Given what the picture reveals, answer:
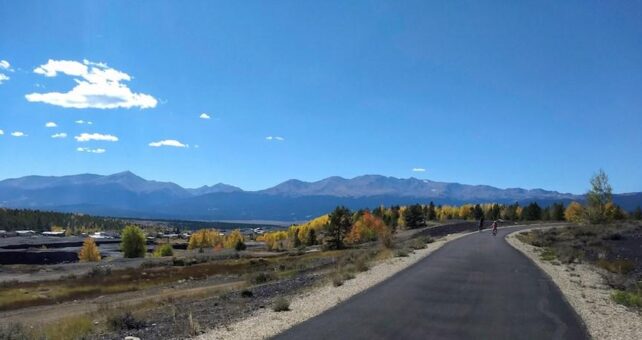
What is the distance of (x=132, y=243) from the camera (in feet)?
398

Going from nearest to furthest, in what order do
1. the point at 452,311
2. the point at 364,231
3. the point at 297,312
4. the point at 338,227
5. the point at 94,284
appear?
1. the point at 452,311
2. the point at 297,312
3. the point at 94,284
4. the point at 338,227
5. the point at 364,231

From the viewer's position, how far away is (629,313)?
15703 mm

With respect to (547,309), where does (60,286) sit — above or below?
below

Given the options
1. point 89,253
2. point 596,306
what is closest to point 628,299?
point 596,306

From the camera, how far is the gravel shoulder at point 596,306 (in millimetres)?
13016

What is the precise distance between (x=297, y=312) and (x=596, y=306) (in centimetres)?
931

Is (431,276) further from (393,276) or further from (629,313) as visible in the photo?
(629,313)

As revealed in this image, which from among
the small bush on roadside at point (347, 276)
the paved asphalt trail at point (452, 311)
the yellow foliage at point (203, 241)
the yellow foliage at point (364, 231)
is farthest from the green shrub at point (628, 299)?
the yellow foliage at point (203, 241)

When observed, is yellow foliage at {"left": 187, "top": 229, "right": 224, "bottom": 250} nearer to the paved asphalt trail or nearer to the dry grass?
the dry grass

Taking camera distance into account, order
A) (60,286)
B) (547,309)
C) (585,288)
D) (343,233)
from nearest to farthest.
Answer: (547,309)
(585,288)
(60,286)
(343,233)

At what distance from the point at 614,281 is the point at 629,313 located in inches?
300

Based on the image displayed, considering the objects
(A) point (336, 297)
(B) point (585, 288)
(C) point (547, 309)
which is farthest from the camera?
(B) point (585, 288)

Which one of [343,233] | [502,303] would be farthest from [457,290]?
[343,233]

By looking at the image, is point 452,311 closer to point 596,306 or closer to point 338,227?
point 596,306
